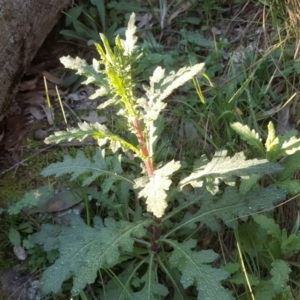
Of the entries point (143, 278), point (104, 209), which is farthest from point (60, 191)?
point (143, 278)

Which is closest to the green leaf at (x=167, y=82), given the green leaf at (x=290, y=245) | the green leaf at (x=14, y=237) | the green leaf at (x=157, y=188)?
the green leaf at (x=157, y=188)

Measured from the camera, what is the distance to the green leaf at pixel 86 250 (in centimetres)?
217

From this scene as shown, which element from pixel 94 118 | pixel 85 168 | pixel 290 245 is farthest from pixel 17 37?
pixel 290 245

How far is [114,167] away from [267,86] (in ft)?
3.40

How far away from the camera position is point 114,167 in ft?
8.29

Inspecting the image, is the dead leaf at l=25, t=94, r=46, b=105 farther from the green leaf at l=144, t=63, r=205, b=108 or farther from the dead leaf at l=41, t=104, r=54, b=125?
the green leaf at l=144, t=63, r=205, b=108

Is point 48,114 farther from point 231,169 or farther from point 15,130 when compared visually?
point 231,169

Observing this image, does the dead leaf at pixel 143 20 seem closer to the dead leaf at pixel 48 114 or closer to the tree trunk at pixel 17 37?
the tree trunk at pixel 17 37

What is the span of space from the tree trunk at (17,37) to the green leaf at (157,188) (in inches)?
46.7

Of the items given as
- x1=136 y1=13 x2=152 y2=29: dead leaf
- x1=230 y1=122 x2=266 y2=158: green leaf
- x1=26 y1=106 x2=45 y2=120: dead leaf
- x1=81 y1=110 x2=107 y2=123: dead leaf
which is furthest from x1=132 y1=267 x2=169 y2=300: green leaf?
x1=136 y1=13 x2=152 y2=29: dead leaf

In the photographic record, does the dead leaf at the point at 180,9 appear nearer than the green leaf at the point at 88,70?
No

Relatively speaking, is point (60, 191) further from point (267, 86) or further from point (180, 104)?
point (267, 86)

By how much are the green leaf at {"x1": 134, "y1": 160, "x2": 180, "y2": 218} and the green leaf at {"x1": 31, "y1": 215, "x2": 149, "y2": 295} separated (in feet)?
0.78

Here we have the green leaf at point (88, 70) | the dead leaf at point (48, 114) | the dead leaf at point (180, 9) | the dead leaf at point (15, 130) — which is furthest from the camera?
the dead leaf at point (180, 9)
